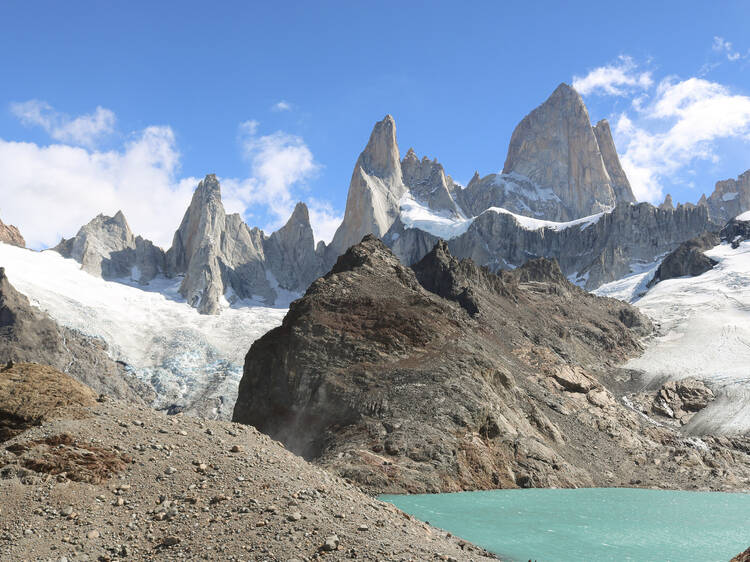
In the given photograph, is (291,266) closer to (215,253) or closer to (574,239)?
(215,253)

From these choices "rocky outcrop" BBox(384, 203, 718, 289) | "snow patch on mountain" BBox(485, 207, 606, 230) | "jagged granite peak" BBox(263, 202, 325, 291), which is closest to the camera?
"rocky outcrop" BBox(384, 203, 718, 289)

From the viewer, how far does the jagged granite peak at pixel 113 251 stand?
166m

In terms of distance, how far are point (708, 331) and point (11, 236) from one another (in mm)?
158330

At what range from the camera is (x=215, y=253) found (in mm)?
172250

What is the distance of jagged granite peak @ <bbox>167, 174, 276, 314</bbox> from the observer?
551ft

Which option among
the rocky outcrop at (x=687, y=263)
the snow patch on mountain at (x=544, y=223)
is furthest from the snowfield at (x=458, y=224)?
the rocky outcrop at (x=687, y=263)

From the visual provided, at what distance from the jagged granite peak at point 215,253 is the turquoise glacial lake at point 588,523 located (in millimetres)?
135674

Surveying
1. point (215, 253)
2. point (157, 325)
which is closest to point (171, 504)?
point (157, 325)

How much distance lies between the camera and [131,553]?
42.3ft

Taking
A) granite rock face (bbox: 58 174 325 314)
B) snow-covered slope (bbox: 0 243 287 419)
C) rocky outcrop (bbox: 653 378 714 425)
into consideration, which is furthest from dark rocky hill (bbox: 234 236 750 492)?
granite rock face (bbox: 58 174 325 314)

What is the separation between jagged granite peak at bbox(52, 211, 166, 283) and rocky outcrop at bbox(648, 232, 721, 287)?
126600 mm

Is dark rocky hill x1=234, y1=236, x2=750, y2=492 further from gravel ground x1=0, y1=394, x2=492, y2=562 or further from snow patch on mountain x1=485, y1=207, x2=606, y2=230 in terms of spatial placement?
snow patch on mountain x1=485, y1=207, x2=606, y2=230

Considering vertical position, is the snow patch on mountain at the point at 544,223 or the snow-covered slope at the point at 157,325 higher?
the snow patch on mountain at the point at 544,223

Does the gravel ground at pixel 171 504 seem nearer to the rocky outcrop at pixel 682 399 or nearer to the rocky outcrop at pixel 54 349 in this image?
the rocky outcrop at pixel 682 399
